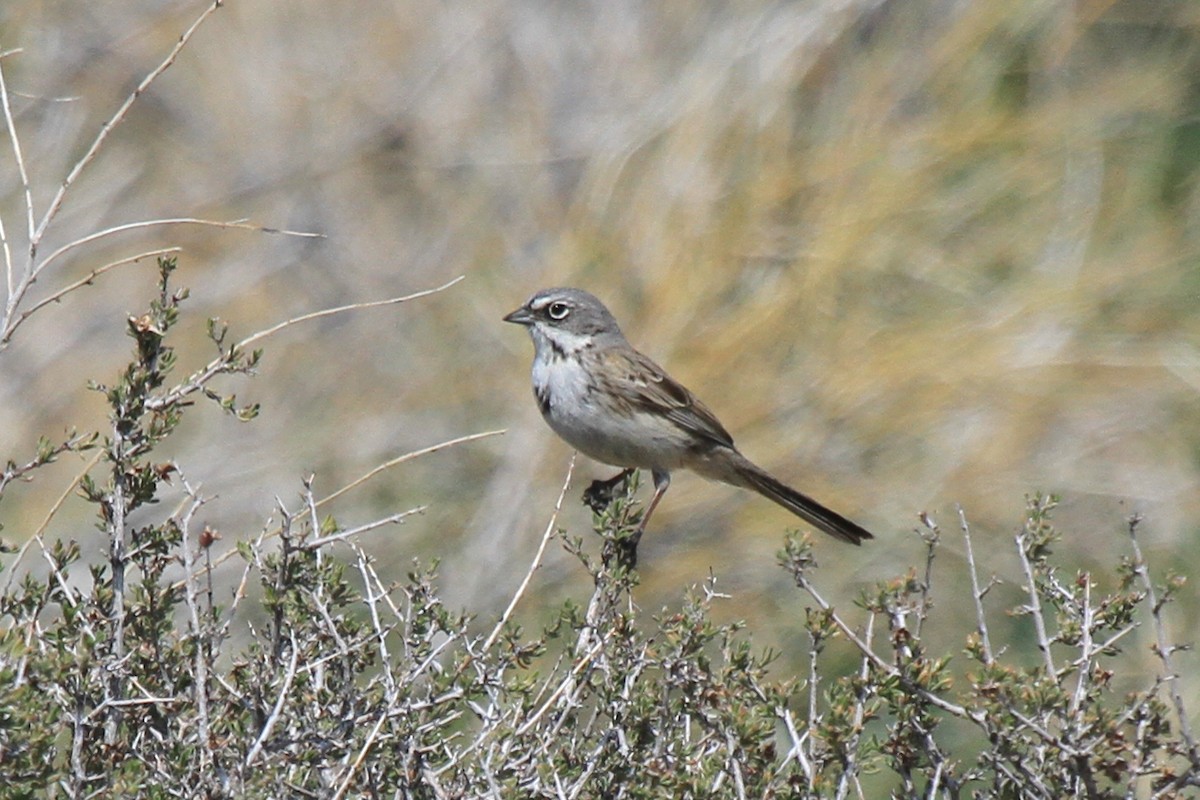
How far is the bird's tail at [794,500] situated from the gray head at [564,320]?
1.97 ft

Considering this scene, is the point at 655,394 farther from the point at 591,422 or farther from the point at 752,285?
the point at 752,285

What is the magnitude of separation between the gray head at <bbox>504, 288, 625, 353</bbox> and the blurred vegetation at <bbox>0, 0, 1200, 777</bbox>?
1966mm

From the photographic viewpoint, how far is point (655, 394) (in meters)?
5.68

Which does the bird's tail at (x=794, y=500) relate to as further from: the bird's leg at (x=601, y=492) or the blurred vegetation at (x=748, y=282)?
the blurred vegetation at (x=748, y=282)

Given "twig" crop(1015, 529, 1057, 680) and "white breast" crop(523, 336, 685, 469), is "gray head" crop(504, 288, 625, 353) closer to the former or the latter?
"white breast" crop(523, 336, 685, 469)

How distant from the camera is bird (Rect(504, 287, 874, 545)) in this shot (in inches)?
214

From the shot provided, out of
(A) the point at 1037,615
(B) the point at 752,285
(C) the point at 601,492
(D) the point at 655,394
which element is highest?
(B) the point at 752,285

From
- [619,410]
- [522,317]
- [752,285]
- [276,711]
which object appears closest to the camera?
[276,711]

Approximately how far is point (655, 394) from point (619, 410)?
215 mm

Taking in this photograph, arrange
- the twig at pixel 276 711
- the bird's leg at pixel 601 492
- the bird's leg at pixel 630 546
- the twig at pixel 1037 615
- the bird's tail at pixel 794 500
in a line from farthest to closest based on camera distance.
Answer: the bird's tail at pixel 794 500 → the bird's leg at pixel 601 492 → the bird's leg at pixel 630 546 → the twig at pixel 1037 615 → the twig at pixel 276 711

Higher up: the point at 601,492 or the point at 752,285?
the point at 752,285

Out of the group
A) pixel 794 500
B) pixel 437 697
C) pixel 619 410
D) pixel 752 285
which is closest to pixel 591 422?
pixel 619 410

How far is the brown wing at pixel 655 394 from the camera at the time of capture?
5602mm

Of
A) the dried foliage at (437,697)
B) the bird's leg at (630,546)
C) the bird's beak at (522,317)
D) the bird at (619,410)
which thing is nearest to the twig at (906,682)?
the dried foliage at (437,697)
